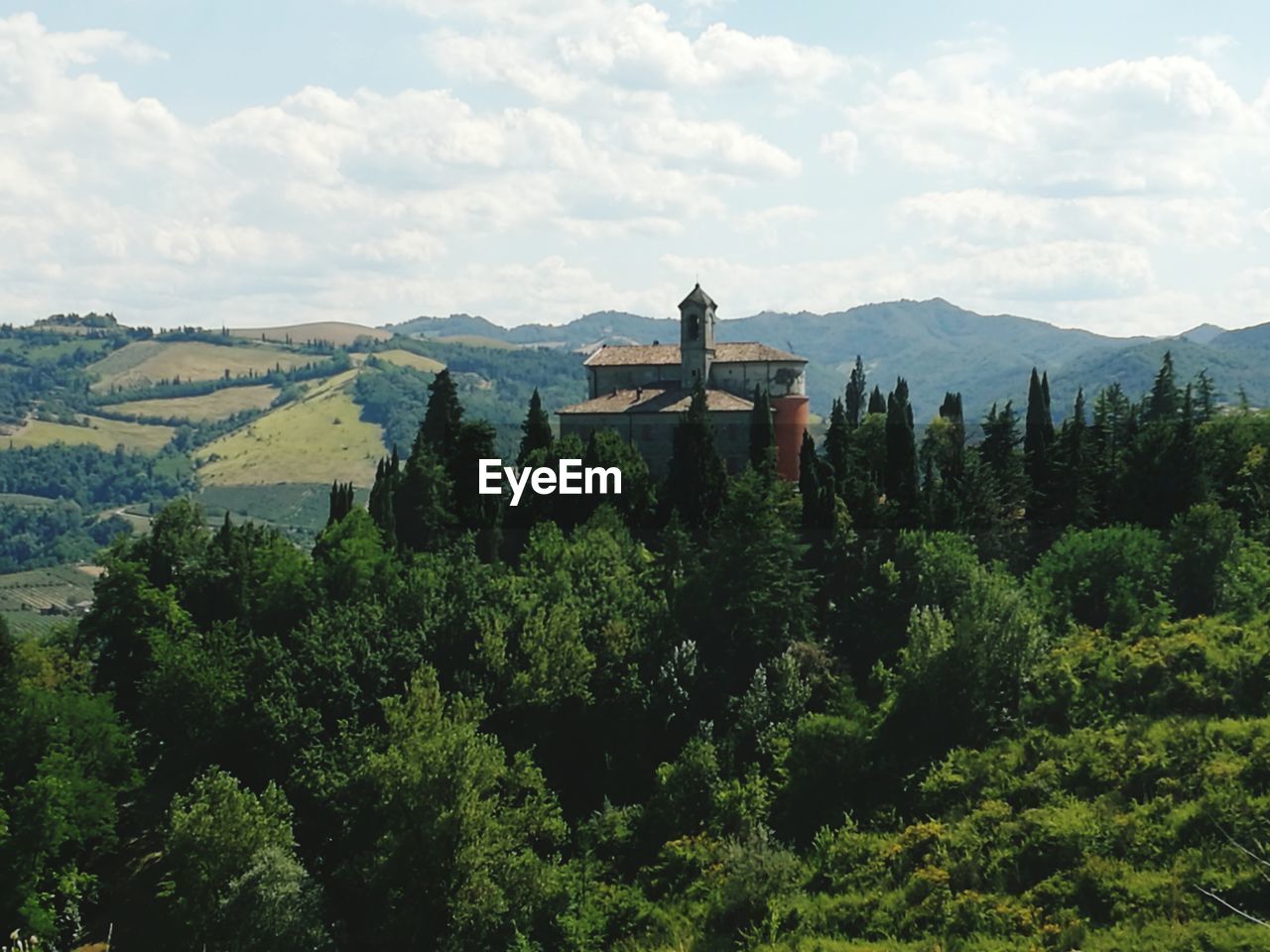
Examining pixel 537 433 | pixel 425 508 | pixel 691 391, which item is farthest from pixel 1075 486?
pixel 425 508

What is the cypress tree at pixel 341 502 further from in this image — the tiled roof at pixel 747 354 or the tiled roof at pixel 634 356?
the tiled roof at pixel 747 354

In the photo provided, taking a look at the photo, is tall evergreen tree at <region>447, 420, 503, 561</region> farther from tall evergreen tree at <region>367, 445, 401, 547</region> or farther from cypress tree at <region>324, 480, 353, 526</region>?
cypress tree at <region>324, 480, 353, 526</region>

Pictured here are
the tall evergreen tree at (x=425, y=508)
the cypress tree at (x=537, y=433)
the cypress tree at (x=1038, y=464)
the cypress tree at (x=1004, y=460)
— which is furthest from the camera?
the cypress tree at (x=537, y=433)

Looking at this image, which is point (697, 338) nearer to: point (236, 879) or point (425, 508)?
point (425, 508)

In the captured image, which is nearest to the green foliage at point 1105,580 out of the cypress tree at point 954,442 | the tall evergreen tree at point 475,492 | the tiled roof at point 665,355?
the cypress tree at point 954,442

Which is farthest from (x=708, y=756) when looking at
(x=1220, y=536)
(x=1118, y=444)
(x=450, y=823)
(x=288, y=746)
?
(x=1118, y=444)

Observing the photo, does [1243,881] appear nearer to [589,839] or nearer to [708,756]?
[708,756]
